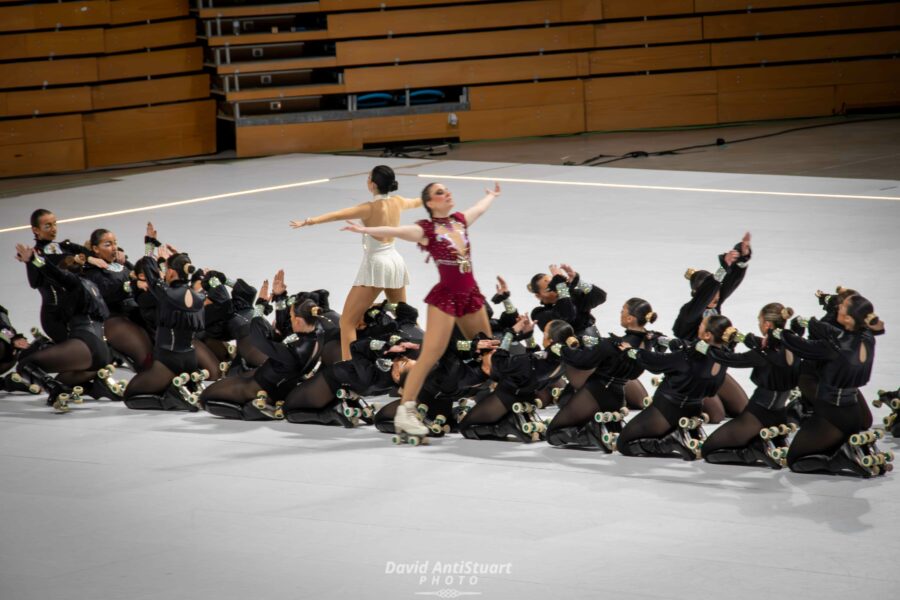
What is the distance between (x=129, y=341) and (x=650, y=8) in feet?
42.9

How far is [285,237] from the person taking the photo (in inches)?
522

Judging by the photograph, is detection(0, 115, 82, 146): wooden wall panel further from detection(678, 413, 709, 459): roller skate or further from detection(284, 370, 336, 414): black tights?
detection(678, 413, 709, 459): roller skate

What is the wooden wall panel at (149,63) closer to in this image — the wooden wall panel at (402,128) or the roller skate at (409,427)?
the wooden wall panel at (402,128)

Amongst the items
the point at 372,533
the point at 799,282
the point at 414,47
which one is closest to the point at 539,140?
the point at 414,47

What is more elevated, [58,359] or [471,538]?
[58,359]

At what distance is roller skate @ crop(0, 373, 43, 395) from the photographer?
8430 millimetres

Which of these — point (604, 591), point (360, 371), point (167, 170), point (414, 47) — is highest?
point (414, 47)

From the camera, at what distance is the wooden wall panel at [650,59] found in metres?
19.7

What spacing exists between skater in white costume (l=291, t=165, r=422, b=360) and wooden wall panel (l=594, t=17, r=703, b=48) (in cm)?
1193

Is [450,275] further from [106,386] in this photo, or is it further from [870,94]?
[870,94]

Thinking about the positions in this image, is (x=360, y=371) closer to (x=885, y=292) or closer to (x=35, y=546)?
(x=35, y=546)

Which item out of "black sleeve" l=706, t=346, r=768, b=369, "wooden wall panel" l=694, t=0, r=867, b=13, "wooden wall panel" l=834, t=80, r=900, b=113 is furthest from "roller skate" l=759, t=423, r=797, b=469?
"wooden wall panel" l=834, t=80, r=900, b=113

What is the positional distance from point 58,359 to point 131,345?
53 centimetres

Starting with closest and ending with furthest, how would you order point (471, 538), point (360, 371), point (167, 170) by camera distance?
point (471, 538), point (360, 371), point (167, 170)
